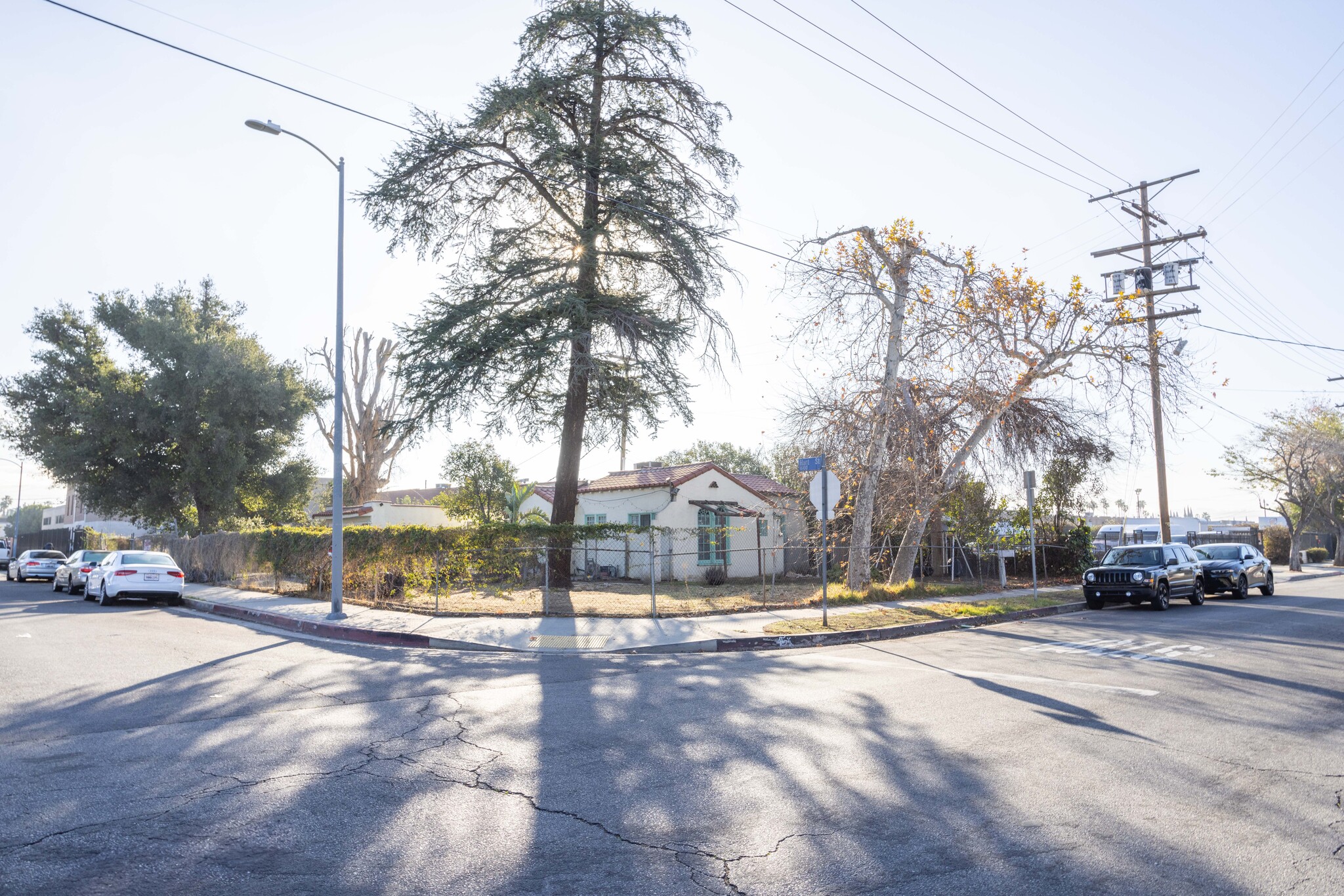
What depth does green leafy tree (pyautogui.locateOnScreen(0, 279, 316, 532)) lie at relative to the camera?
3431 cm

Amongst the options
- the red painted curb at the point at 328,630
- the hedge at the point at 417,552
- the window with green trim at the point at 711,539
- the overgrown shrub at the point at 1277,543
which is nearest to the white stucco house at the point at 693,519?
the window with green trim at the point at 711,539

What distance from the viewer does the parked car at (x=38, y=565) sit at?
34750mm

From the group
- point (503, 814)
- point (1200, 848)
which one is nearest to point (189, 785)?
point (503, 814)

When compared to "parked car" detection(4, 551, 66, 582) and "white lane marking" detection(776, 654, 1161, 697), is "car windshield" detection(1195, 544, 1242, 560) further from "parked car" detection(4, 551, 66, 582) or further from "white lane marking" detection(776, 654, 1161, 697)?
"parked car" detection(4, 551, 66, 582)

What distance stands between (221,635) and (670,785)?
1169cm

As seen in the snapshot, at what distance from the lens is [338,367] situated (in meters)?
17.5

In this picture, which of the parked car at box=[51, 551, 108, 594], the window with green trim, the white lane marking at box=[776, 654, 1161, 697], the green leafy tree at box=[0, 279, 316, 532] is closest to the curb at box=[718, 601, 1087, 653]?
the white lane marking at box=[776, 654, 1161, 697]

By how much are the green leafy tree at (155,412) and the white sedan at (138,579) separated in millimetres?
14298

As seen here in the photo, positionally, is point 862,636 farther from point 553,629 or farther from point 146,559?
point 146,559

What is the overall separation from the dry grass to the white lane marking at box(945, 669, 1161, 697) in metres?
4.02

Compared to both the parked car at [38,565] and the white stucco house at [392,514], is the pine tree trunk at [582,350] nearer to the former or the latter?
the white stucco house at [392,514]

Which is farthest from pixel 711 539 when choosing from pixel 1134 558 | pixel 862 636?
pixel 862 636

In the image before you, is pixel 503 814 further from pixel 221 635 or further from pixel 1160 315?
pixel 1160 315

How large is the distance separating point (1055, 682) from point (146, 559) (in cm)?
2179
